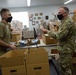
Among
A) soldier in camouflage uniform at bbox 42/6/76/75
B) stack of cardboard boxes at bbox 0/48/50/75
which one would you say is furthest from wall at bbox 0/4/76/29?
stack of cardboard boxes at bbox 0/48/50/75

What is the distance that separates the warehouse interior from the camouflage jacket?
0.25 meters

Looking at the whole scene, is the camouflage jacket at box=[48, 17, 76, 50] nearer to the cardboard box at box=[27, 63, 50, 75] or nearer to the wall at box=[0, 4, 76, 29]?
the cardboard box at box=[27, 63, 50, 75]

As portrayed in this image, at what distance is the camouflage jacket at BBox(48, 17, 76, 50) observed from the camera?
288 centimetres

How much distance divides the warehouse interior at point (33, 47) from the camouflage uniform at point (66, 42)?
0.10m

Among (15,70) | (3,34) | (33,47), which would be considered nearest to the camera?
(15,70)

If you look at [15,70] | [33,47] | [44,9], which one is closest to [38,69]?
[15,70]

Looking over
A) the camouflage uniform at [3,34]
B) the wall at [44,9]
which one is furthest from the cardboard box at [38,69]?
the wall at [44,9]

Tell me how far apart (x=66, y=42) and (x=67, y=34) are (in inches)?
6.7

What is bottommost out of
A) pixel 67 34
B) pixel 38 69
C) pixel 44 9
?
pixel 38 69

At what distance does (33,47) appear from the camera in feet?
13.3

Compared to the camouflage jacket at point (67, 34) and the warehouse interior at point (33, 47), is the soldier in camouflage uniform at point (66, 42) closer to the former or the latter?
the camouflage jacket at point (67, 34)

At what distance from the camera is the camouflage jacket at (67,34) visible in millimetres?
2881

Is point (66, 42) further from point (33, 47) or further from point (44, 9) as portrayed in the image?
point (44, 9)

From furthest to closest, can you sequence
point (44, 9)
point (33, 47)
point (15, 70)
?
1. point (44, 9)
2. point (33, 47)
3. point (15, 70)
